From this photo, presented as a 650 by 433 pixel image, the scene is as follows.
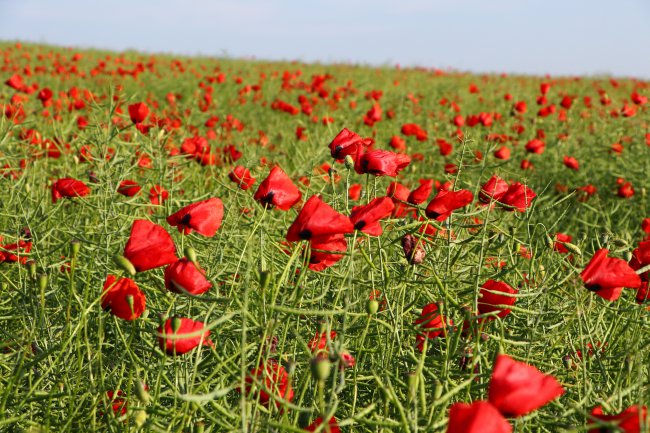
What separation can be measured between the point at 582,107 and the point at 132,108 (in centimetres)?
620

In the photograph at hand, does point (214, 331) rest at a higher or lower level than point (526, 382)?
lower

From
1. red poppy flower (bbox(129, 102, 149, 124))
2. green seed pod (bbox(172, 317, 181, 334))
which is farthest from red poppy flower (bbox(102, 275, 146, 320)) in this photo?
red poppy flower (bbox(129, 102, 149, 124))

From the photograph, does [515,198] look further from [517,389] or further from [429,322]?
[517,389]

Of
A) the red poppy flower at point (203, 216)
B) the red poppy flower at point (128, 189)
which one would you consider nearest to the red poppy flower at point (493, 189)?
the red poppy flower at point (203, 216)

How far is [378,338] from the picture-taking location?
131 centimetres

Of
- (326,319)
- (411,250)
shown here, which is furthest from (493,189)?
(326,319)

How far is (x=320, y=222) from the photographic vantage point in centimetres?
102

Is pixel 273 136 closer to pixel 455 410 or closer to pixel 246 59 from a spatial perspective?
pixel 455 410

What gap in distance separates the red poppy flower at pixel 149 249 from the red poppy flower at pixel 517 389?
57 cm

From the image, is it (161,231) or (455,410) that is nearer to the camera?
(455,410)

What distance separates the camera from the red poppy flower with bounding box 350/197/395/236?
111 cm

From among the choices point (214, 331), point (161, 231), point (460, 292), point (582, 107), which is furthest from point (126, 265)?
point (582, 107)

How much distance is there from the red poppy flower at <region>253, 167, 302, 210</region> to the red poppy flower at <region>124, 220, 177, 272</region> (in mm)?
281

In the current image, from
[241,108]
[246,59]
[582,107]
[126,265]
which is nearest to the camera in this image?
[126,265]
